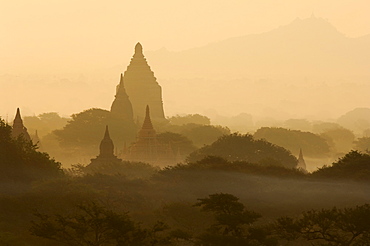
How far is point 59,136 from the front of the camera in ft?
543

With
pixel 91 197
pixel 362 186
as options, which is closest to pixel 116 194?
pixel 91 197

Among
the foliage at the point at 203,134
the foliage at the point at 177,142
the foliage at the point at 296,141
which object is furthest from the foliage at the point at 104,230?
the foliage at the point at 296,141

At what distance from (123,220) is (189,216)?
49.7 feet

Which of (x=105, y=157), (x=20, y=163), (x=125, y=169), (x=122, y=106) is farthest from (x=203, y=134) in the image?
(x=20, y=163)

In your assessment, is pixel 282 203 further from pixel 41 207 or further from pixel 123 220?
pixel 123 220

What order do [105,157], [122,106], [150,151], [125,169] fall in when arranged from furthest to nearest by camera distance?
1. [122,106]
2. [150,151]
3. [105,157]
4. [125,169]

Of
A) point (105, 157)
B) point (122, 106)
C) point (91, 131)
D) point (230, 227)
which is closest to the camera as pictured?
point (230, 227)

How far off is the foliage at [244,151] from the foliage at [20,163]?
3792 centimetres

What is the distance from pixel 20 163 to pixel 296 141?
98.1 m

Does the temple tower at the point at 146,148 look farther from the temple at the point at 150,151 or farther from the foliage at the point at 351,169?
the foliage at the point at 351,169

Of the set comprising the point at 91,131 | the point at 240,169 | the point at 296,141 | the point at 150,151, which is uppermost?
the point at 91,131

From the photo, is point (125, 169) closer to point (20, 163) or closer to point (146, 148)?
point (20, 163)

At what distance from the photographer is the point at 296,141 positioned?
167125 mm

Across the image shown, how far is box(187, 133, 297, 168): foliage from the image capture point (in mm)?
114688
